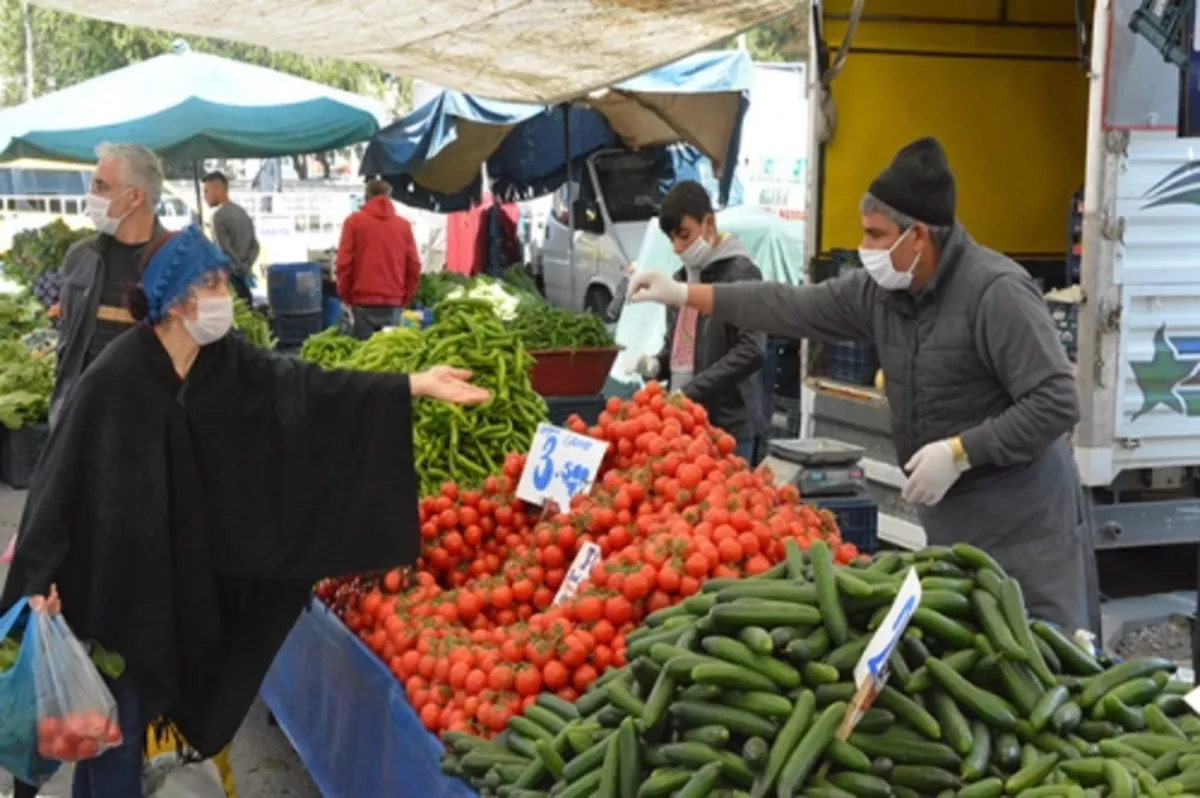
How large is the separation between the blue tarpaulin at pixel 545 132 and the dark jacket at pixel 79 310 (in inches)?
247

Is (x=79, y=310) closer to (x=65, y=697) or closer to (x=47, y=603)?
(x=47, y=603)

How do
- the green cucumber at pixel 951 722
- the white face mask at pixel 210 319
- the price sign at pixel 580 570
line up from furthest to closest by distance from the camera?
the price sign at pixel 580 570
the white face mask at pixel 210 319
the green cucumber at pixel 951 722

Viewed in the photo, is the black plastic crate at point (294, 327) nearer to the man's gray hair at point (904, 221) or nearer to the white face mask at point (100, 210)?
the white face mask at point (100, 210)

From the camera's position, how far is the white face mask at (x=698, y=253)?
19.8 ft

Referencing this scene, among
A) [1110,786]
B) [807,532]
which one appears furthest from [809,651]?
[807,532]

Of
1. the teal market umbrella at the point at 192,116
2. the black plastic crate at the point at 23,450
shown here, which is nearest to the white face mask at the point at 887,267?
the black plastic crate at the point at 23,450

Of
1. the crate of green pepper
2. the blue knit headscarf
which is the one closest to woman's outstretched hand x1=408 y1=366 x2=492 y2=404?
the blue knit headscarf

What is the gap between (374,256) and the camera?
13750mm

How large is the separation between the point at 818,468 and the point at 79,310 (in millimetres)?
3182

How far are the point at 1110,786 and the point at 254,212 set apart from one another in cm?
2540

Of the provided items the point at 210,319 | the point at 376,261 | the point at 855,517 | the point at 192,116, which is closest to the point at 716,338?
the point at 855,517

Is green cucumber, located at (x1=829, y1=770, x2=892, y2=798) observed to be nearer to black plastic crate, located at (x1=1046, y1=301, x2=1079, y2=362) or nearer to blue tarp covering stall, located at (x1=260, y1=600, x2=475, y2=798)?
blue tarp covering stall, located at (x1=260, y1=600, x2=475, y2=798)

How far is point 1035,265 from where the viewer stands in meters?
8.30

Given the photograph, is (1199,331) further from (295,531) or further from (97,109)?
(97,109)
